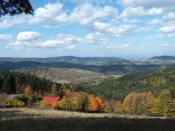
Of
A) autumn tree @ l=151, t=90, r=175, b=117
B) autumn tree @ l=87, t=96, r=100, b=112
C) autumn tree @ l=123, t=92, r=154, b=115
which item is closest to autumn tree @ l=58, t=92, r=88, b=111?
autumn tree @ l=87, t=96, r=100, b=112

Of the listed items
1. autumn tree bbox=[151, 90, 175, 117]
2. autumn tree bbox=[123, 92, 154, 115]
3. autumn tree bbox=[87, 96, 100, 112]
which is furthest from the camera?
autumn tree bbox=[87, 96, 100, 112]

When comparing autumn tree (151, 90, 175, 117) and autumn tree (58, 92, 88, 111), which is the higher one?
autumn tree (151, 90, 175, 117)

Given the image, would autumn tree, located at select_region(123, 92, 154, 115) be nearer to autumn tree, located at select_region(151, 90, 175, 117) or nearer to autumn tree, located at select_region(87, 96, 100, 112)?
autumn tree, located at select_region(87, 96, 100, 112)

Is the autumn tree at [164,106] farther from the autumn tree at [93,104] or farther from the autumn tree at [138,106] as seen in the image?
the autumn tree at [93,104]

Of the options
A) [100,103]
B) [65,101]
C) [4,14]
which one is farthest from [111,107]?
[4,14]

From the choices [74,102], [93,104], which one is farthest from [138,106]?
[74,102]

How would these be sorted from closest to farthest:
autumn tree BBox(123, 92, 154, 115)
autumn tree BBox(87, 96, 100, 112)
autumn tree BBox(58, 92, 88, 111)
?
autumn tree BBox(58, 92, 88, 111) < autumn tree BBox(123, 92, 154, 115) < autumn tree BBox(87, 96, 100, 112)

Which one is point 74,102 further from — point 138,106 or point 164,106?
point 164,106

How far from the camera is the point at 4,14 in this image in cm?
Answer: 2273

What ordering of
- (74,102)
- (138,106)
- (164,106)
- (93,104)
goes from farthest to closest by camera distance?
(138,106), (93,104), (74,102), (164,106)

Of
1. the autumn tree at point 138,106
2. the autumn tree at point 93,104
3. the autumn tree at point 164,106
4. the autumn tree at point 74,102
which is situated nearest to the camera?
the autumn tree at point 164,106

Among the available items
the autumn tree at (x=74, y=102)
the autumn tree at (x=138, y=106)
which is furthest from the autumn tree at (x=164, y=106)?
the autumn tree at (x=74, y=102)
